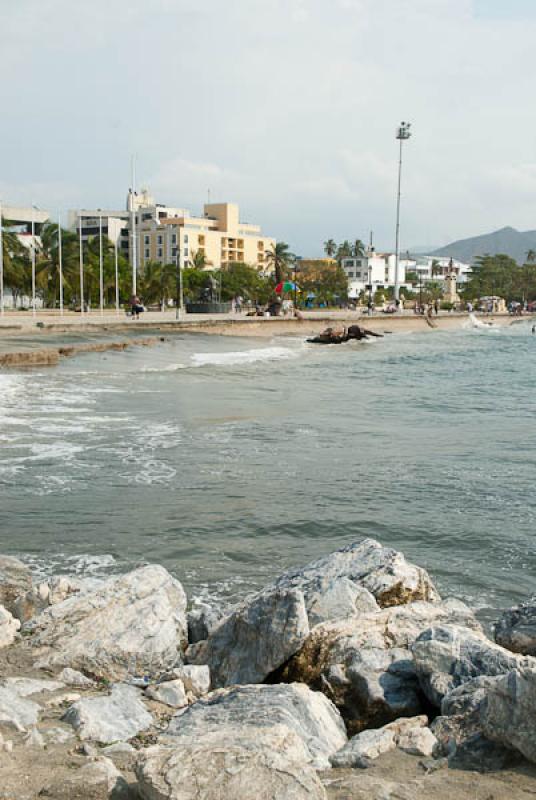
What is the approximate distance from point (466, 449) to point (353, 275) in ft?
568

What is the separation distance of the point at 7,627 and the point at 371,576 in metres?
2.68

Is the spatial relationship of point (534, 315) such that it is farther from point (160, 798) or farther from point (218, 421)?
point (160, 798)

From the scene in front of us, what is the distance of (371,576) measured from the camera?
21.0ft

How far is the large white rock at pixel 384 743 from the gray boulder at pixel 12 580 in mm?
3330

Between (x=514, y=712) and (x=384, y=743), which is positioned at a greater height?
(x=514, y=712)

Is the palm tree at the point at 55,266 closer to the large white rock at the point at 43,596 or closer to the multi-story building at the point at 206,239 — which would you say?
the multi-story building at the point at 206,239

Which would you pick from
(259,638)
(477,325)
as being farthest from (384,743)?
(477,325)

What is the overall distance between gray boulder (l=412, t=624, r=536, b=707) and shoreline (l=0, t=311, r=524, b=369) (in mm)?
24836

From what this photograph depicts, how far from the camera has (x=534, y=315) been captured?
127125 millimetres

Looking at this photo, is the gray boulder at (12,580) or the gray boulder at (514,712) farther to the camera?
the gray boulder at (12,580)

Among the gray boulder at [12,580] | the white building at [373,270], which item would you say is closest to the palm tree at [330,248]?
the white building at [373,270]

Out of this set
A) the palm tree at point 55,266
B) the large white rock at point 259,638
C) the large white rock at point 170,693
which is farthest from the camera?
the palm tree at point 55,266

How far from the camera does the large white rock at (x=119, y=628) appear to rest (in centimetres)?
559

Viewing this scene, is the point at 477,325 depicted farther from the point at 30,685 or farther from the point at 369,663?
the point at 30,685
